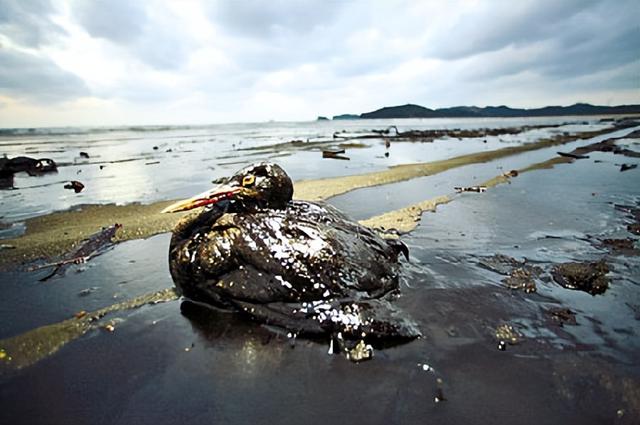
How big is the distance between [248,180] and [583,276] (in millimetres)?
4593

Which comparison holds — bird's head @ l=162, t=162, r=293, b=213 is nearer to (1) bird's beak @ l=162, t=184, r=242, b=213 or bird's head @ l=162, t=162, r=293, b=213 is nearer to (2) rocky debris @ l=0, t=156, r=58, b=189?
(1) bird's beak @ l=162, t=184, r=242, b=213

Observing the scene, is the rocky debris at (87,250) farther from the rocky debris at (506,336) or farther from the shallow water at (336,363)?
the rocky debris at (506,336)

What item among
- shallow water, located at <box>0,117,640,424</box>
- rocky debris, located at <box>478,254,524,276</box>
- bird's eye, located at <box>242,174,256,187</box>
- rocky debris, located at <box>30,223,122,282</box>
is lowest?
rocky debris, located at <box>478,254,524,276</box>

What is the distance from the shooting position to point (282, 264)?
3.59m

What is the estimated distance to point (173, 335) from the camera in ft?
11.3

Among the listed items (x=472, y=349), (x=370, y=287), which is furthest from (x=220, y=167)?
(x=472, y=349)

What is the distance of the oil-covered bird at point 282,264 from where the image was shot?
11.0 feet

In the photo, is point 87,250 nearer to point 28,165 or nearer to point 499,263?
point 499,263

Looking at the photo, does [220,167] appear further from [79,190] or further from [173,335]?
[173,335]

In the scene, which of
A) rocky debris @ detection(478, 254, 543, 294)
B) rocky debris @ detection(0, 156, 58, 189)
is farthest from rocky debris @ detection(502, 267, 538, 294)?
rocky debris @ detection(0, 156, 58, 189)

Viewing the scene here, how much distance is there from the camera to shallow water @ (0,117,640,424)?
2463 mm

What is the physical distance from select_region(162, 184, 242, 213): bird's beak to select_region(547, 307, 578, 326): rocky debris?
3881mm

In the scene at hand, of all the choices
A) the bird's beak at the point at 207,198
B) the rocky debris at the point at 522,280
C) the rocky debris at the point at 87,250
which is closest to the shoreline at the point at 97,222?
the rocky debris at the point at 87,250

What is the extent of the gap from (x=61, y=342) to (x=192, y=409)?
5.89 ft
